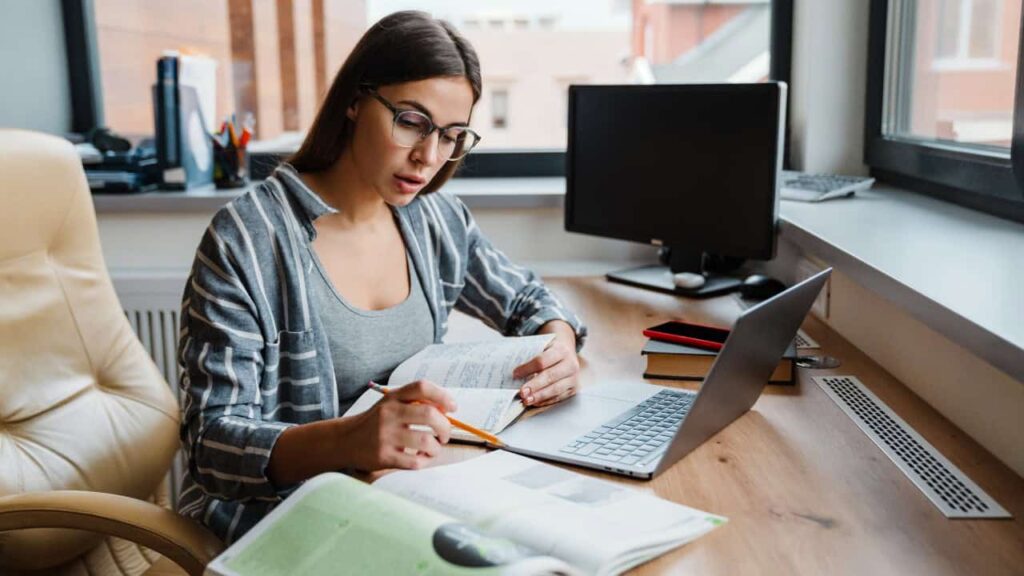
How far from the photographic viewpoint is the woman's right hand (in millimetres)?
986

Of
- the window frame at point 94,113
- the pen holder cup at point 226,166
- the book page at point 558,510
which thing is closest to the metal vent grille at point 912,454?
the book page at point 558,510

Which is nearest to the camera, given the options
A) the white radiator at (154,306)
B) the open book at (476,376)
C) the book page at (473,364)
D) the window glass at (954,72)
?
the open book at (476,376)

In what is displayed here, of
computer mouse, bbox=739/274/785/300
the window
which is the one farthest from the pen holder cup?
computer mouse, bbox=739/274/785/300

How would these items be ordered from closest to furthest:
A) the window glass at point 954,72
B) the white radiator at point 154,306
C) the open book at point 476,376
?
1. the open book at point 476,376
2. the window glass at point 954,72
3. the white radiator at point 154,306

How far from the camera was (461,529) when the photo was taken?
78 centimetres

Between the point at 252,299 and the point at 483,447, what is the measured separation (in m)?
0.34

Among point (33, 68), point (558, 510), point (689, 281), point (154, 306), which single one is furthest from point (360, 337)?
point (33, 68)

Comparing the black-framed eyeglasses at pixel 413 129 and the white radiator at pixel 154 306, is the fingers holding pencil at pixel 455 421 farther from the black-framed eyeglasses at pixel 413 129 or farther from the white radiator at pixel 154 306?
the white radiator at pixel 154 306

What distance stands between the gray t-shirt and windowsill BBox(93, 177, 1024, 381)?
647 mm

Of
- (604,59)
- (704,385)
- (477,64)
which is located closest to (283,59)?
(604,59)

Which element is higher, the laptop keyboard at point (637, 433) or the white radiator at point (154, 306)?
the laptop keyboard at point (637, 433)

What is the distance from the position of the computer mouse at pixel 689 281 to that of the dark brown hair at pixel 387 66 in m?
0.68

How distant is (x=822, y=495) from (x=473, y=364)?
51 centimetres

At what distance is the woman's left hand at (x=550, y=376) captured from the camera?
1.21 m
